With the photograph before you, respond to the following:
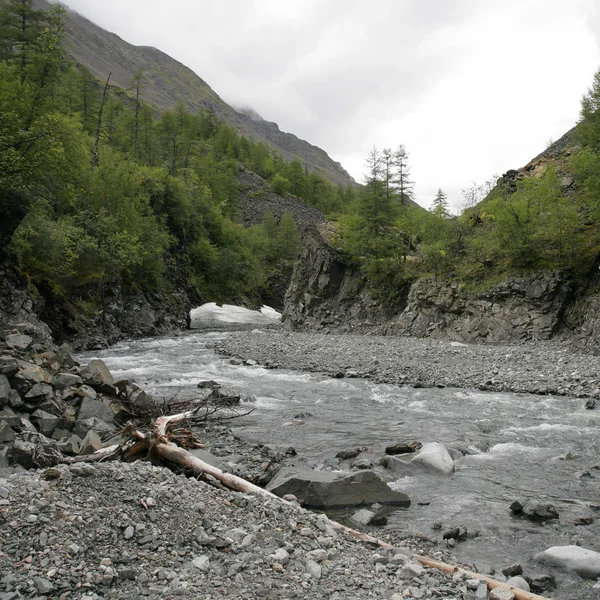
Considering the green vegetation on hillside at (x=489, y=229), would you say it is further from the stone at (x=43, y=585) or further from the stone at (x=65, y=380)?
the stone at (x=43, y=585)

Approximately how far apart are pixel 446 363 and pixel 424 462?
12.5 m

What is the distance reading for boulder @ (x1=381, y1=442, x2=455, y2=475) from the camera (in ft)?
29.4

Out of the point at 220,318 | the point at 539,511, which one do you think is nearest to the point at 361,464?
the point at 539,511

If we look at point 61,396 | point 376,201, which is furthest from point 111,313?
point 376,201

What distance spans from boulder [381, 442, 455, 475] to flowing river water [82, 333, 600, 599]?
27cm

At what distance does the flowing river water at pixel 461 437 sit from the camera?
264 inches

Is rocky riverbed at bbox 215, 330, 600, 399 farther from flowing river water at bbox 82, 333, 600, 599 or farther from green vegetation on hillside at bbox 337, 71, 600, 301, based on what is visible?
green vegetation on hillside at bbox 337, 71, 600, 301

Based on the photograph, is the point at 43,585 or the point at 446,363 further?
the point at 446,363

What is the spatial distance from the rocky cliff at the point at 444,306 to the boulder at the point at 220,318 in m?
4.95

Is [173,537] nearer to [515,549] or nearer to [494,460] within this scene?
[515,549]

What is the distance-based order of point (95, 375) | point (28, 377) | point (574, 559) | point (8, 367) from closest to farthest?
1. point (574, 559)
2. point (8, 367)
3. point (28, 377)
4. point (95, 375)

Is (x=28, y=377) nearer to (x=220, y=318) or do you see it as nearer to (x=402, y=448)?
→ (x=402, y=448)

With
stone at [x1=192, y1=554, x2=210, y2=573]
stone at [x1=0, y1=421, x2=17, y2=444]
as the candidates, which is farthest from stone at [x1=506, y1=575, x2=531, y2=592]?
stone at [x1=0, y1=421, x2=17, y2=444]

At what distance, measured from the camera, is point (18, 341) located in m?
12.7
